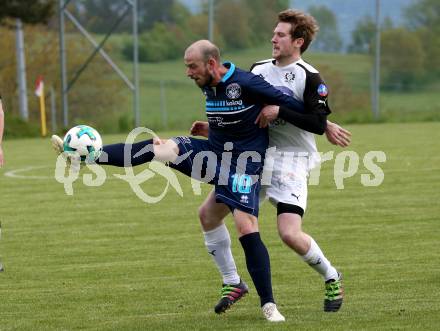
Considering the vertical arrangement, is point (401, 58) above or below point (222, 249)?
below

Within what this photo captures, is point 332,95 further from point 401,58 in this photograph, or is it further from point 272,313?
point 272,313

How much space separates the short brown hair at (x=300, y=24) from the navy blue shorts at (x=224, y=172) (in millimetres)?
862

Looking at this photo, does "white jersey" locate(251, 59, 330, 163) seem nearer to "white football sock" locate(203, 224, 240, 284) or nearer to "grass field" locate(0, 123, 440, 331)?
A: "white football sock" locate(203, 224, 240, 284)

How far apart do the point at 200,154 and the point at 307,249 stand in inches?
37.1

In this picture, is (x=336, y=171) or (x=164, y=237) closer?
(x=164, y=237)

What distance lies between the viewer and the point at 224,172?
730 centimetres

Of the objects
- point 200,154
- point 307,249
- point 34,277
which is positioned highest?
point 200,154

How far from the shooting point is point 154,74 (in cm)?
4559

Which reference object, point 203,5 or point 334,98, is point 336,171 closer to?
point 334,98

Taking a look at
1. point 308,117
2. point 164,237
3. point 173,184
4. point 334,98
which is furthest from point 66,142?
point 334,98

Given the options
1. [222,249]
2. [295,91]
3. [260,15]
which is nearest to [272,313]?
[222,249]

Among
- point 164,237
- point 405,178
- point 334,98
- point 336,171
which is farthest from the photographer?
point 334,98

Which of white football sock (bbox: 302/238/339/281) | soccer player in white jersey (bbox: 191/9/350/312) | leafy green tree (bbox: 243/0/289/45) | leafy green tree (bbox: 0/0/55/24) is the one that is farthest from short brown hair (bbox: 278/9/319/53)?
leafy green tree (bbox: 243/0/289/45)

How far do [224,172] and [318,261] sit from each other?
862 millimetres
